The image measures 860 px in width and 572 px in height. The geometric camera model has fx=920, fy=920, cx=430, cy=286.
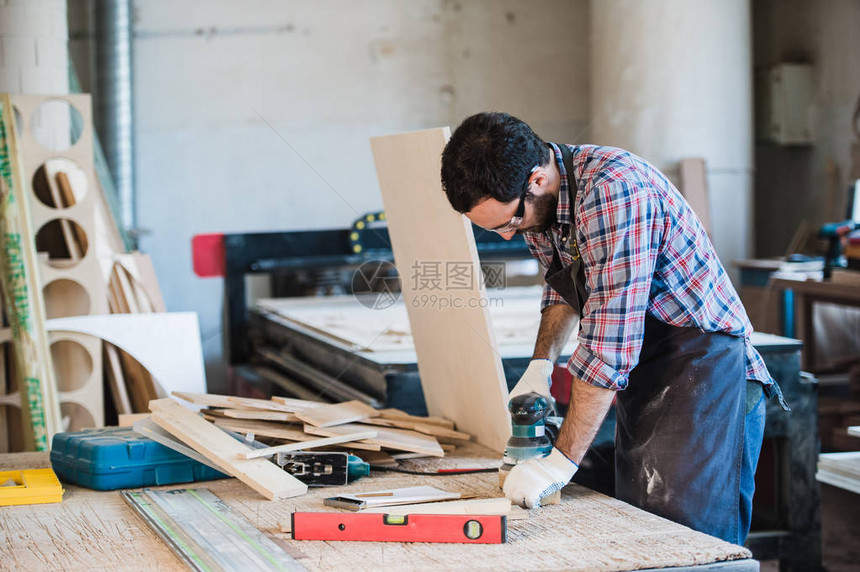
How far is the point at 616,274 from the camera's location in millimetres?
1617

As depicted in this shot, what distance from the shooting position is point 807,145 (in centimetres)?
609

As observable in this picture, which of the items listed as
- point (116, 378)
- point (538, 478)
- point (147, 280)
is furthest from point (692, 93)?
point (538, 478)

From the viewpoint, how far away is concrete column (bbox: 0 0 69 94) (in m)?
3.80

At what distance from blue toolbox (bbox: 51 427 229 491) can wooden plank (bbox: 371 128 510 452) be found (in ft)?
2.06

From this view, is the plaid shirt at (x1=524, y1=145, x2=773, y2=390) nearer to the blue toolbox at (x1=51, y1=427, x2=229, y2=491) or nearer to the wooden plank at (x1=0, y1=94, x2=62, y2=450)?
the blue toolbox at (x1=51, y1=427, x2=229, y2=491)

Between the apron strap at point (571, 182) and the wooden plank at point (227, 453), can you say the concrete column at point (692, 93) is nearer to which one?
the apron strap at point (571, 182)

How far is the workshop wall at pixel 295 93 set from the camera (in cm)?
595

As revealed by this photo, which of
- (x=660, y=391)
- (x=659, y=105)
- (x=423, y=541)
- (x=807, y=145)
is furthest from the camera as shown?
(x=807, y=145)

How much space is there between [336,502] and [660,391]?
2.24 feet

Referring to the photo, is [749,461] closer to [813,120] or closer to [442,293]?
[442,293]

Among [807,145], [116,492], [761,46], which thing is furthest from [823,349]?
[116,492]

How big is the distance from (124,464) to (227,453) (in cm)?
22

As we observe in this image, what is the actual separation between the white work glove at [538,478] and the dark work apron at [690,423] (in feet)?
0.84

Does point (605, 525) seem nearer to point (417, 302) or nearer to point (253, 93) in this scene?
point (417, 302)
